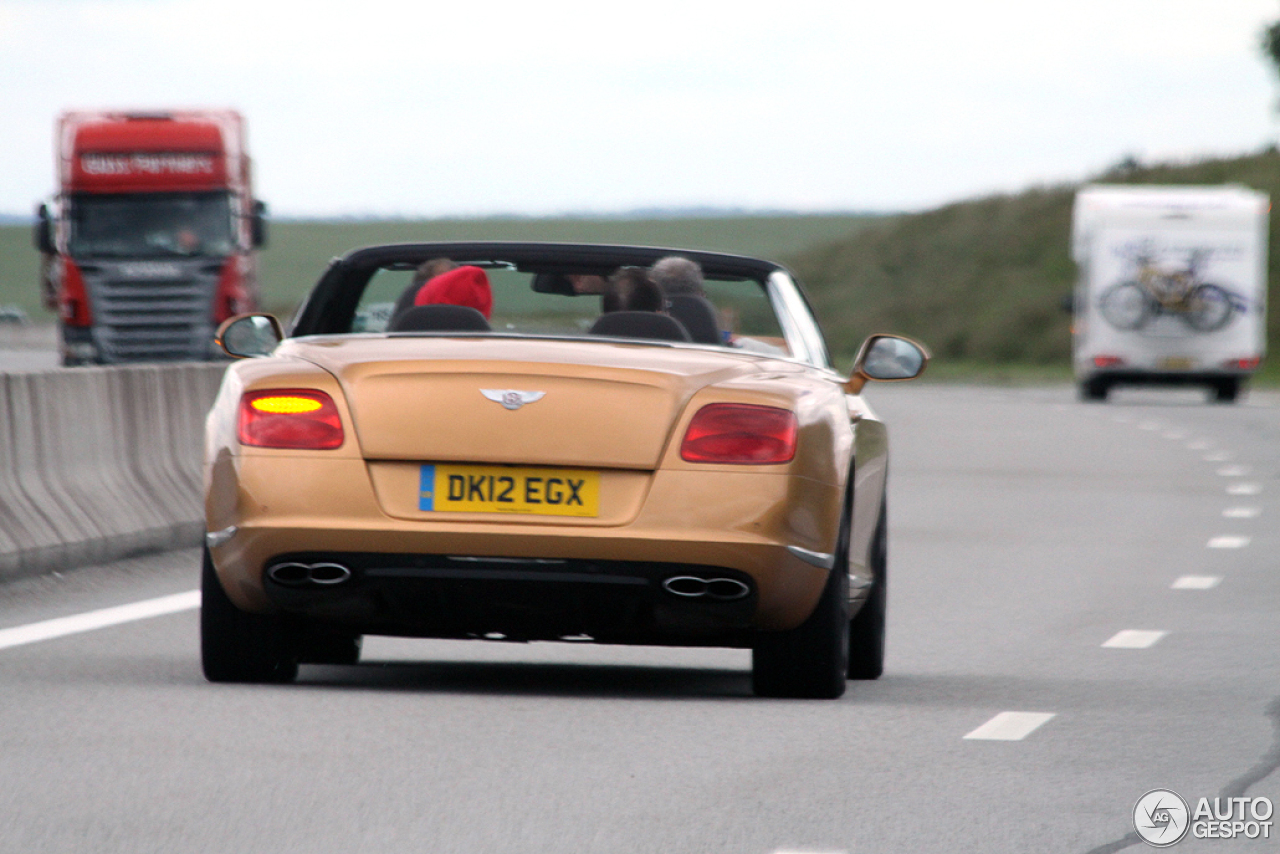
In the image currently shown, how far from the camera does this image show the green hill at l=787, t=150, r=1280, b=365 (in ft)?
281

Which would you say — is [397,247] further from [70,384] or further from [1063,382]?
[1063,382]

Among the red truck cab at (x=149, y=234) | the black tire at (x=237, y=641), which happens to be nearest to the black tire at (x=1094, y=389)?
the red truck cab at (x=149, y=234)

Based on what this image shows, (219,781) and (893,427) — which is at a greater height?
(219,781)

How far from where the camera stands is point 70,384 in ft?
41.8

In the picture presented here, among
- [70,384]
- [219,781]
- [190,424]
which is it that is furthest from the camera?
[190,424]

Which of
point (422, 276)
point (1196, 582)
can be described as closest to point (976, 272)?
point (1196, 582)

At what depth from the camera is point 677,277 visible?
8.22 metres

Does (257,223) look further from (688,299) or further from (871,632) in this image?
(688,299)

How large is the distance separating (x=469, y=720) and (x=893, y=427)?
2537 centimetres

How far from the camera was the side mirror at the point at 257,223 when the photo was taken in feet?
117

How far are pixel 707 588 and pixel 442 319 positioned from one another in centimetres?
121

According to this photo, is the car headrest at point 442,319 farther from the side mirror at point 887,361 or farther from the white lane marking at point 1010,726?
the white lane marking at point 1010,726

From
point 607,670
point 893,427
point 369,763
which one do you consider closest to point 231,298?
point 893,427

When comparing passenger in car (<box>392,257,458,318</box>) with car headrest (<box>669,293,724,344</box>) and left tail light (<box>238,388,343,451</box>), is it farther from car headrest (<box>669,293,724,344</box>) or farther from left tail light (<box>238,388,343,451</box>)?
left tail light (<box>238,388,343,451</box>)
